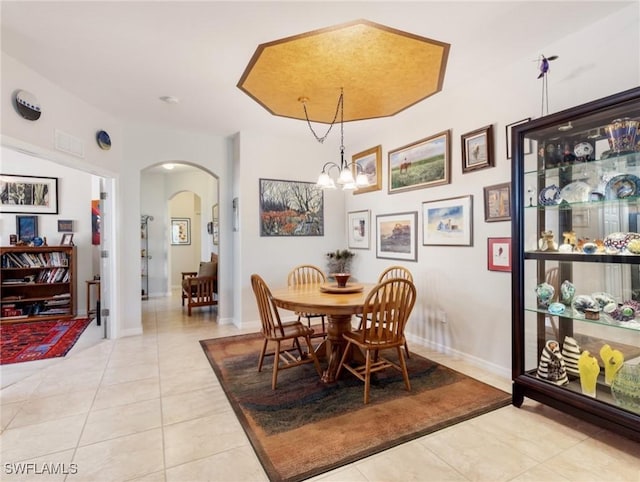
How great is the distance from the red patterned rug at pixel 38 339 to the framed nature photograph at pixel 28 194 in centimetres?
178

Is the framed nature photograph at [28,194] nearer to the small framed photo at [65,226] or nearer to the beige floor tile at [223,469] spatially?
the small framed photo at [65,226]

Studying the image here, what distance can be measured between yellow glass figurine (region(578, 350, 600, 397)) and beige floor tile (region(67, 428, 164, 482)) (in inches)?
102

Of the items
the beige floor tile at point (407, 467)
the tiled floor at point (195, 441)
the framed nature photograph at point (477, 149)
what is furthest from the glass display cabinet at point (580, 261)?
the beige floor tile at point (407, 467)

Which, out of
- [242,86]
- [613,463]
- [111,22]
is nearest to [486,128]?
[242,86]

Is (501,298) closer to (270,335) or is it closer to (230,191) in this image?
(270,335)

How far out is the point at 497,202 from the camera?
2.89 metres

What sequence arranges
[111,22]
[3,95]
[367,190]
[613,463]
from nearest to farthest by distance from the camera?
[613,463] → [111,22] → [3,95] → [367,190]

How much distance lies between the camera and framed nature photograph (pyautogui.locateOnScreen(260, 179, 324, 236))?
15.3ft

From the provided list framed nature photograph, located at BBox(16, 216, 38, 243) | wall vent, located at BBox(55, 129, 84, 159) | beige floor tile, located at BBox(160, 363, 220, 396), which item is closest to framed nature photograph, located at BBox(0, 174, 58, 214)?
framed nature photograph, located at BBox(16, 216, 38, 243)

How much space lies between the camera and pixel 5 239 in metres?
5.02

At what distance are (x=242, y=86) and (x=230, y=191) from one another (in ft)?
6.49

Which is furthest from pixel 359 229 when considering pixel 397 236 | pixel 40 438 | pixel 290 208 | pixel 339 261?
pixel 40 438

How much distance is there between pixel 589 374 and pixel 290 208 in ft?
12.4

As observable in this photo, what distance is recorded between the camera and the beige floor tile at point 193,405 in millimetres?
2258
